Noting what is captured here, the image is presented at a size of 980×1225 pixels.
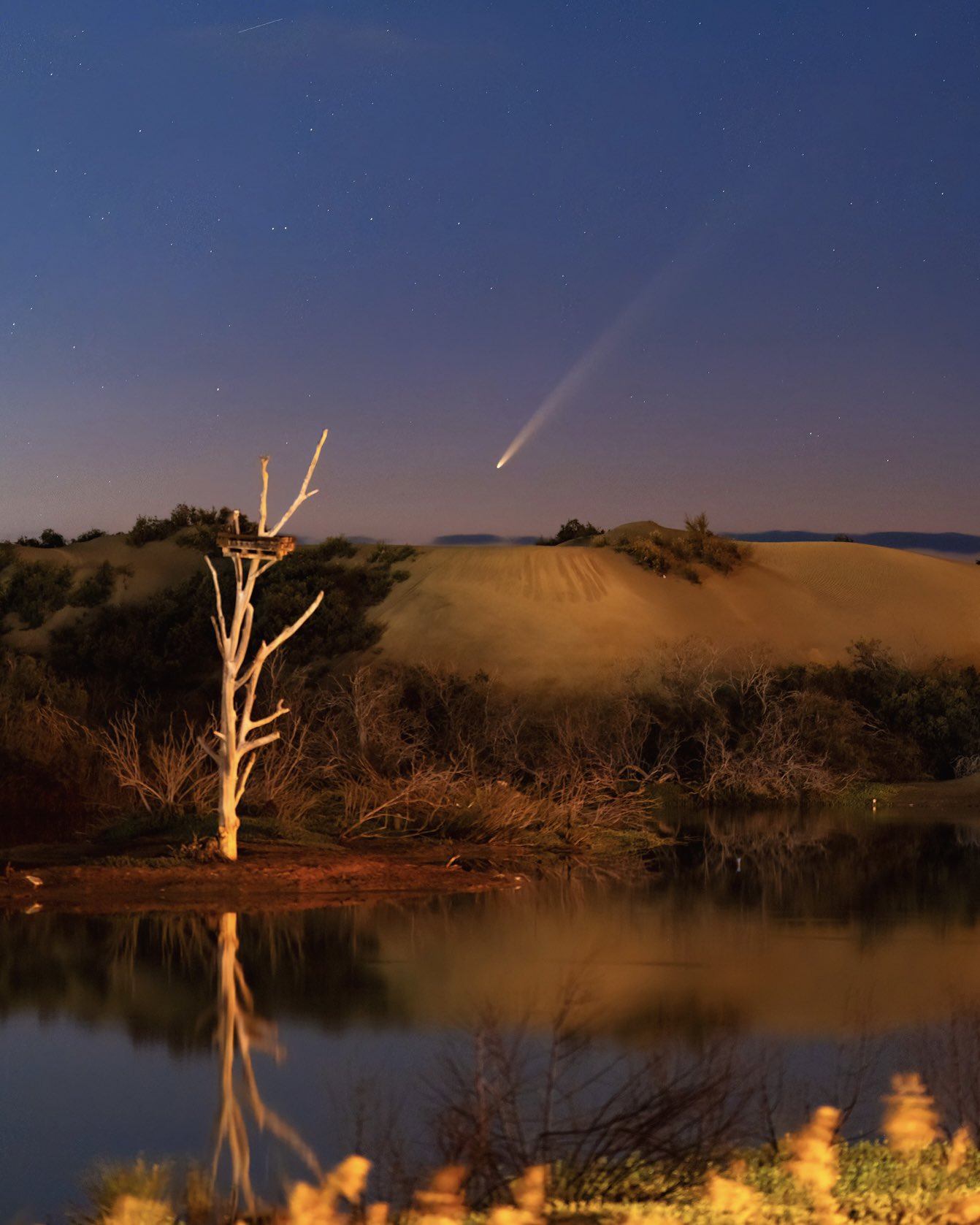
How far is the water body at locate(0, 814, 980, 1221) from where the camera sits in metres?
8.89

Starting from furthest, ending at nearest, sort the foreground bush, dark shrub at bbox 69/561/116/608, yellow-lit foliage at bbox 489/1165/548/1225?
dark shrub at bbox 69/561/116/608 < the foreground bush < yellow-lit foliage at bbox 489/1165/548/1225

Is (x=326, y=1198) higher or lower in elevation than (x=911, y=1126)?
lower

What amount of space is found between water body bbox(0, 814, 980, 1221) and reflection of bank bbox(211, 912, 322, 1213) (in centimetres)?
3

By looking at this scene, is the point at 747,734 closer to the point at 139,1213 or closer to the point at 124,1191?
the point at 124,1191

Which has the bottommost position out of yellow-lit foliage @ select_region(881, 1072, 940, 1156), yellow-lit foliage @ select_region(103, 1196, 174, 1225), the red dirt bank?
the red dirt bank

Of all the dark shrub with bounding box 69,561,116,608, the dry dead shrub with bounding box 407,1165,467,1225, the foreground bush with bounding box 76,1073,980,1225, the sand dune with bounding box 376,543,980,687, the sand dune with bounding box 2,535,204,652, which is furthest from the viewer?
the dark shrub with bounding box 69,561,116,608

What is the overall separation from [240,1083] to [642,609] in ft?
147

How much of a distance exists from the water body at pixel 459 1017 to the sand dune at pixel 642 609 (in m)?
Answer: 27.3

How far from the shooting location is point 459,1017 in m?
12.0

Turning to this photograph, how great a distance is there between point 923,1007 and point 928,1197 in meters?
5.20

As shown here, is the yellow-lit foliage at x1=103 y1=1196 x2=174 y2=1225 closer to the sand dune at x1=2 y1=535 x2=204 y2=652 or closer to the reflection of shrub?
the sand dune at x1=2 y1=535 x2=204 y2=652

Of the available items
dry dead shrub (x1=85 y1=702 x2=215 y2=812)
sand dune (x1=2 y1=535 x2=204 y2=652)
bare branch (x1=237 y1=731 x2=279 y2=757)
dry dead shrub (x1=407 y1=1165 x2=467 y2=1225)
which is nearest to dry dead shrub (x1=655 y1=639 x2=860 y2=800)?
dry dead shrub (x1=85 y1=702 x2=215 y2=812)

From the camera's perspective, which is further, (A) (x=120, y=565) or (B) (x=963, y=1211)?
(A) (x=120, y=565)

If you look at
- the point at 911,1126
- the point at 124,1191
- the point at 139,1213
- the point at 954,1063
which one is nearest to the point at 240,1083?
the point at 124,1191
